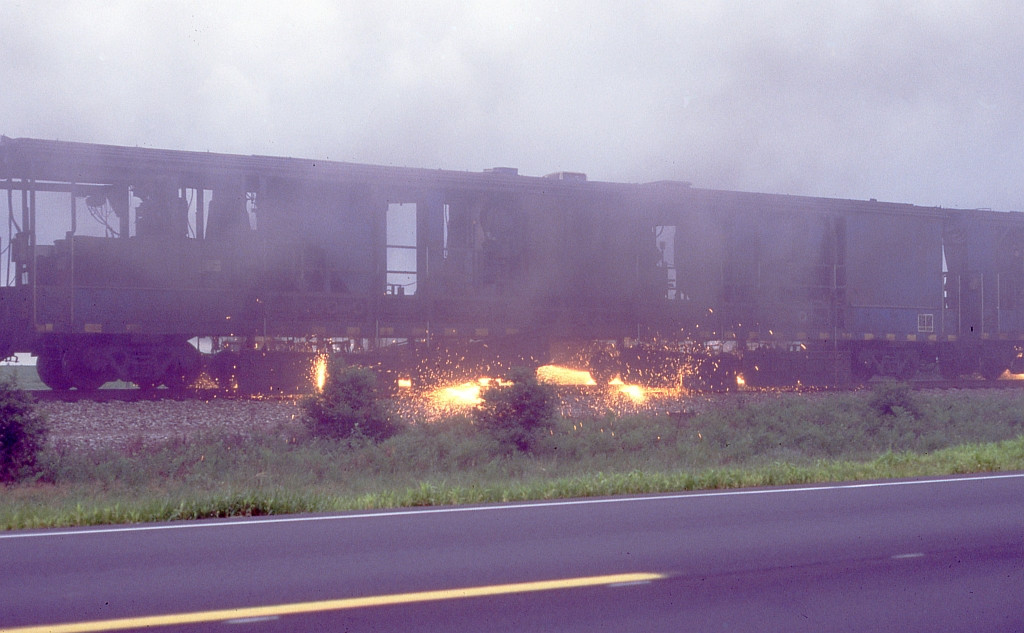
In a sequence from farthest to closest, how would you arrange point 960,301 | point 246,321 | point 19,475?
1. point 960,301
2. point 246,321
3. point 19,475

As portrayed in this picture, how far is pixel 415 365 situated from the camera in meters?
19.8

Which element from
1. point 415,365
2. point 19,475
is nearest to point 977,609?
point 19,475

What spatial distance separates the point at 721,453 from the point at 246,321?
31.2 feet

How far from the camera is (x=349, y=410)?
51.4ft

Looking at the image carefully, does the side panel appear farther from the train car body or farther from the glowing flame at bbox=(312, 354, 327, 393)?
the glowing flame at bbox=(312, 354, 327, 393)

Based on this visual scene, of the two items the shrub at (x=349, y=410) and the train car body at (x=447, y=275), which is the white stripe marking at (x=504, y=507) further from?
the train car body at (x=447, y=275)

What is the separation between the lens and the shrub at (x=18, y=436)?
12.5 m

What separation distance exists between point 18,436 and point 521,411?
773 cm

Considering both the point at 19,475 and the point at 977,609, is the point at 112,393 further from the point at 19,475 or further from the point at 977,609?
the point at 977,609

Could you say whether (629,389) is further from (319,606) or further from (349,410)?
(319,606)

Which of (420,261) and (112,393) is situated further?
(420,261)

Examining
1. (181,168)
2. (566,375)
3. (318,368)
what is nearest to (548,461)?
(318,368)

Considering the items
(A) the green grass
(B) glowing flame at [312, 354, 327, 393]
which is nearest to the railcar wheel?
(B) glowing flame at [312, 354, 327, 393]

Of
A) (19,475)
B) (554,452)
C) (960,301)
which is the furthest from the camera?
(960,301)
